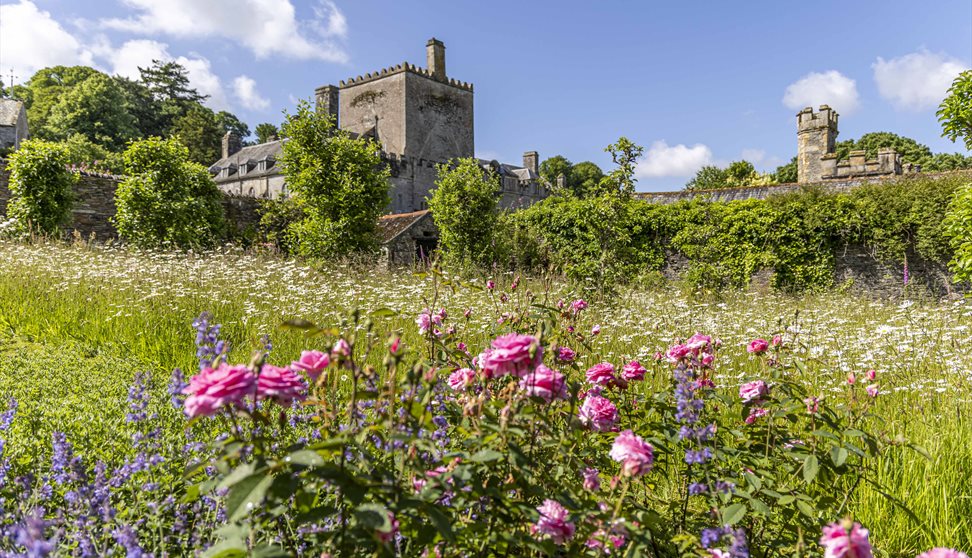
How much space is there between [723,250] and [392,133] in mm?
25872

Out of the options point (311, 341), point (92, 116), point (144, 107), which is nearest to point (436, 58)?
point (92, 116)

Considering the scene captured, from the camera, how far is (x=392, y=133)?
119 ft

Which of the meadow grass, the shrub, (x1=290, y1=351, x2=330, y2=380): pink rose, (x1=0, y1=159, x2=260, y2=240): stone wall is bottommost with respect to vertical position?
the meadow grass

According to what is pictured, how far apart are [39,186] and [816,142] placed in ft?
90.8

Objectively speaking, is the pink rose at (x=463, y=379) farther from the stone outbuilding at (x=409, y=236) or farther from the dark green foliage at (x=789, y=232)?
the stone outbuilding at (x=409, y=236)

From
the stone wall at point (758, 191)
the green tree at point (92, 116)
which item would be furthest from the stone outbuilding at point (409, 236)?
the green tree at point (92, 116)

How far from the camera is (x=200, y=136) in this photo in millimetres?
47844

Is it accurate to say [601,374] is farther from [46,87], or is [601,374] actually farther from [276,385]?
[46,87]

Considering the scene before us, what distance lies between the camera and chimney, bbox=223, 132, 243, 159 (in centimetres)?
4131

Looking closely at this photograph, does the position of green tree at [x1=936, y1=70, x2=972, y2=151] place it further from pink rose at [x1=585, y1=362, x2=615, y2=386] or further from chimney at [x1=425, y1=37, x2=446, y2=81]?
chimney at [x1=425, y1=37, x2=446, y2=81]

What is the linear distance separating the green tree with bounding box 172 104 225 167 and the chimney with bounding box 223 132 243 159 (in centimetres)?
622

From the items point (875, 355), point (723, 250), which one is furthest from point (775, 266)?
point (875, 355)

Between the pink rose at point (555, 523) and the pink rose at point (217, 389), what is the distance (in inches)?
33.1

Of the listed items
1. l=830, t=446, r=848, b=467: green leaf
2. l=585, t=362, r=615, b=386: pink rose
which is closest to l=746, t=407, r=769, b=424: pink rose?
l=830, t=446, r=848, b=467: green leaf
